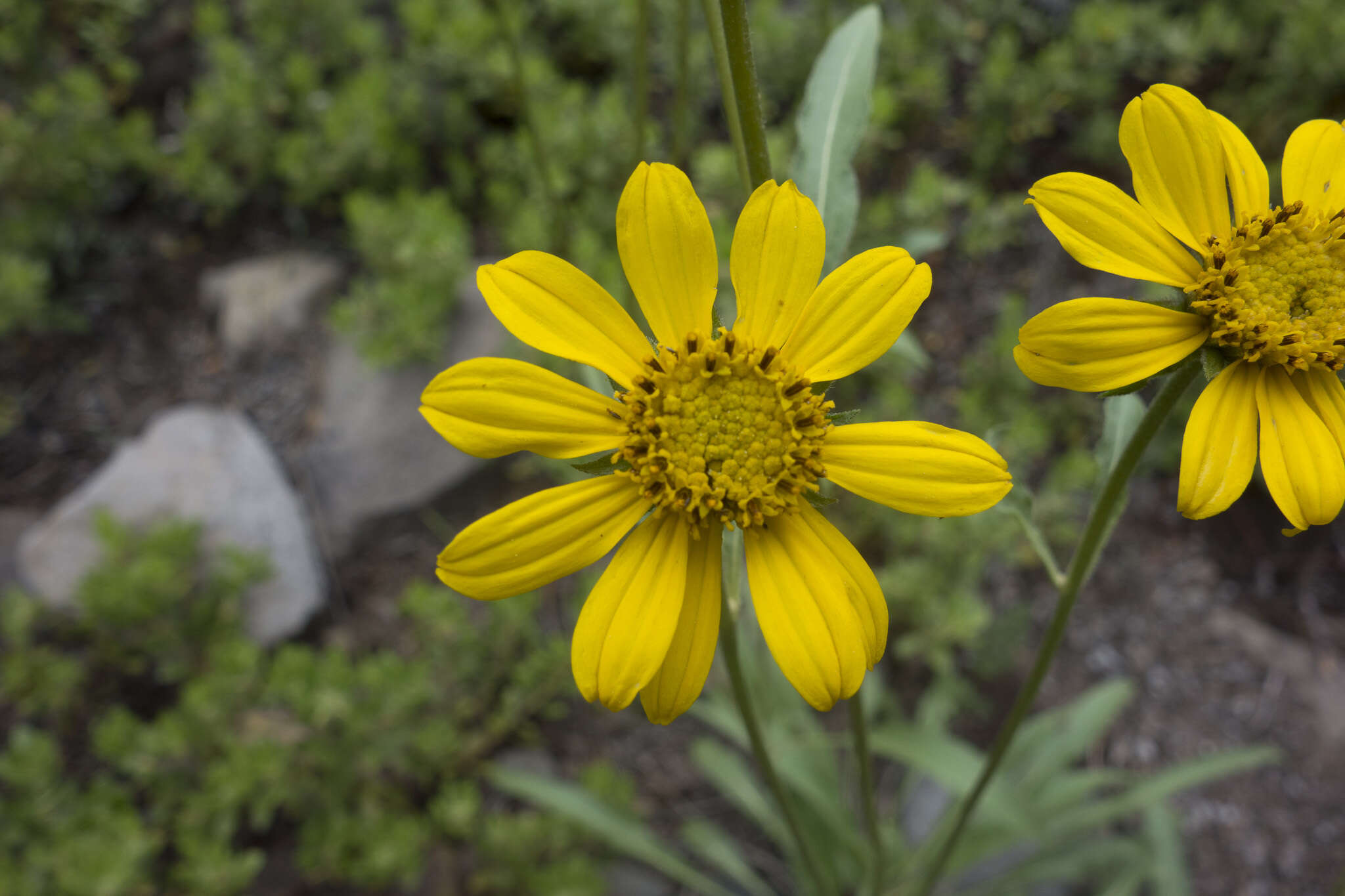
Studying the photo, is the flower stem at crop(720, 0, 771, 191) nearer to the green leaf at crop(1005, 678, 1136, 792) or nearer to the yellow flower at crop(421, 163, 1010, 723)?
the yellow flower at crop(421, 163, 1010, 723)

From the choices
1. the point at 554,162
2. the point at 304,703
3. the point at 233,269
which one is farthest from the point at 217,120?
the point at 304,703

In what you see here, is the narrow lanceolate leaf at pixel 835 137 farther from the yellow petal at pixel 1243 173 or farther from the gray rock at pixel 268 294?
the gray rock at pixel 268 294

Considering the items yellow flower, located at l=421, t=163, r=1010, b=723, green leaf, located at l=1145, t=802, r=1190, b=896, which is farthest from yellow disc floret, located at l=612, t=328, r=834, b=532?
green leaf, located at l=1145, t=802, r=1190, b=896

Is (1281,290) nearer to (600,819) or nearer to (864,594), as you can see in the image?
(864,594)

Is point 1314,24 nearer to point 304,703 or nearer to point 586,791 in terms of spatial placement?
point 586,791

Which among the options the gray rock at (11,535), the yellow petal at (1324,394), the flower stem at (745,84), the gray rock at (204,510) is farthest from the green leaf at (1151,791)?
the gray rock at (11,535)

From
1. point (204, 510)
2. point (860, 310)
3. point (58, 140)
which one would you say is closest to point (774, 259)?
point (860, 310)
